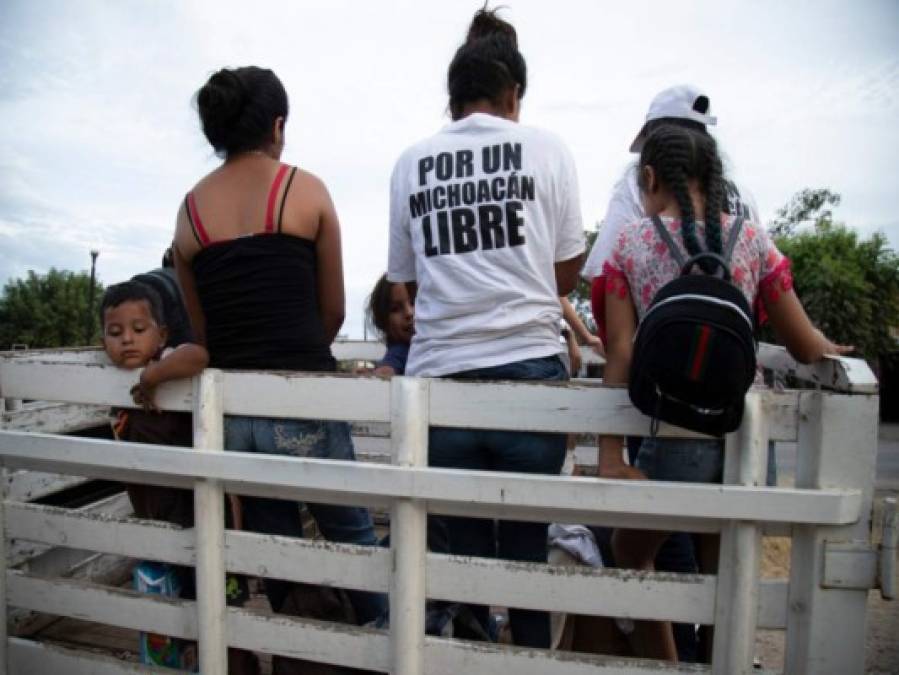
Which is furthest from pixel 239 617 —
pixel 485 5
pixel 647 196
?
pixel 485 5

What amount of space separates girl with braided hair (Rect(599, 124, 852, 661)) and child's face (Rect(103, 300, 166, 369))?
1638 millimetres

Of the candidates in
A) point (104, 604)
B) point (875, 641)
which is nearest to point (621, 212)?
point (104, 604)

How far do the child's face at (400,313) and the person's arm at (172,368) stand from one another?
1619mm

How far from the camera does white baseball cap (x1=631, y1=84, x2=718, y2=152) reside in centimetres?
222

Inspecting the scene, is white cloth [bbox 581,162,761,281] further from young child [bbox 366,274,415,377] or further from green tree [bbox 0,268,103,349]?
green tree [bbox 0,268,103,349]

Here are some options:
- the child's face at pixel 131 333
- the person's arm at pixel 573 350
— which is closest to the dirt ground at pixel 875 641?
the person's arm at pixel 573 350

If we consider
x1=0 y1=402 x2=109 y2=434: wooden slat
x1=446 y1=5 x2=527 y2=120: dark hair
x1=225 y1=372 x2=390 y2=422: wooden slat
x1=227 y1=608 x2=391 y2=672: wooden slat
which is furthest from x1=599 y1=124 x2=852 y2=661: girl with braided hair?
x1=0 y1=402 x2=109 y2=434: wooden slat

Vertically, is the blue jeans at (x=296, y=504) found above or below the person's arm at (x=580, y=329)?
below

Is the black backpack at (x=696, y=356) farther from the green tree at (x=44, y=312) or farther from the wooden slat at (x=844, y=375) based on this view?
the green tree at (x=44, y=312)

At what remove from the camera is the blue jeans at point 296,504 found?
76.2 inches

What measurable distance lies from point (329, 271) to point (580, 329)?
2067 mm

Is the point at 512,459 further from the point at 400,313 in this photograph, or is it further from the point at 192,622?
the point at 400,313

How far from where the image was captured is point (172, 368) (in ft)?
6.06

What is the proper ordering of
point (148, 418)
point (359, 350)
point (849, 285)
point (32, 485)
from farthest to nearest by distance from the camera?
point (849, 285), point (359, 350), point (32, 485), point (148, 418)
